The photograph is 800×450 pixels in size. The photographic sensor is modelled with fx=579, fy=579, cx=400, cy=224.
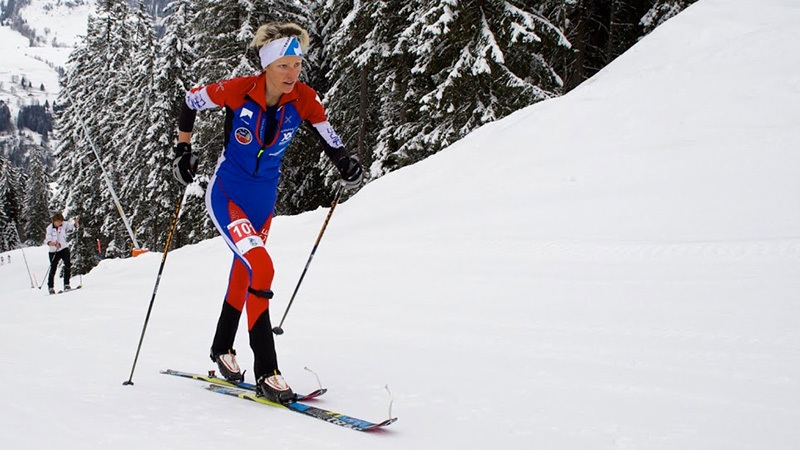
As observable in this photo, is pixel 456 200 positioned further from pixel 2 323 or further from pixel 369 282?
pixel 2 323

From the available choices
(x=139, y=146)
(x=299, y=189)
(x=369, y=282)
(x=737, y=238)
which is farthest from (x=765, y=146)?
(x=139, y=146)

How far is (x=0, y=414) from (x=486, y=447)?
226 centimetres

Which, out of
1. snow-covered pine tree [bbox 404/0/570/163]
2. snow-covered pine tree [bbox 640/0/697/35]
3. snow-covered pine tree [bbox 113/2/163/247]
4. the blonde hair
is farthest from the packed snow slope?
snow-covered pine tree [bbox 113/2/163/247]

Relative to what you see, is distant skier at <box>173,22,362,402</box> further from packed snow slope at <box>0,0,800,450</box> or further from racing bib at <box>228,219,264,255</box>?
packed snow slope at <box>0,0,800,450</box>

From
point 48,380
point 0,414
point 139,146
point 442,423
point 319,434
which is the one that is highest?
point 0,414

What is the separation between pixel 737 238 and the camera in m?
5.27

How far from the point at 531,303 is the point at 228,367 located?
248 cm

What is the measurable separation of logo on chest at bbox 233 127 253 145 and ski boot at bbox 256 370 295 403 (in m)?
1.34

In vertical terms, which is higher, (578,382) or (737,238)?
(578,382)

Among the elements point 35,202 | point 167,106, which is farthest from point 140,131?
point 35,202

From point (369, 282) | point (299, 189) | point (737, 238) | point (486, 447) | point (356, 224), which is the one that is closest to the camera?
point (486, 447)

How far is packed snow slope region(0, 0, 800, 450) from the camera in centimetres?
271

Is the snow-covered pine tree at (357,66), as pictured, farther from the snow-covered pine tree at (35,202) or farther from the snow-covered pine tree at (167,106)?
the snow-covered pine tree at (35,202)

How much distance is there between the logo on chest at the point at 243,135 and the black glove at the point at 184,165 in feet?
1.07
